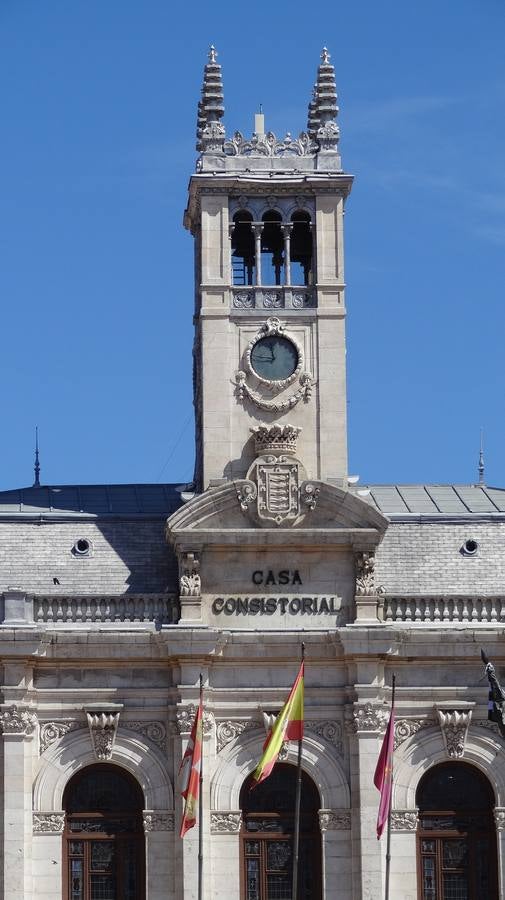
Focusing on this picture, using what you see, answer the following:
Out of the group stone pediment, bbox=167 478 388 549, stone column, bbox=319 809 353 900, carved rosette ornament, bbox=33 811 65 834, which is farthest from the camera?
stone pediment, bbox=167 478 388 549

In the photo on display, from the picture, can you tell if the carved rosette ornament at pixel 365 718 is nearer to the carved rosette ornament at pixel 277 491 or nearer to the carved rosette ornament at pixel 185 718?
the carved rosette ornament at pixel 185 718

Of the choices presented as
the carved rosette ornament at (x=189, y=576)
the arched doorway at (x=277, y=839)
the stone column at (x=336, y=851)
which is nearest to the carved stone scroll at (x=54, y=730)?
the carved rosette ornament at (x=189, y=576)

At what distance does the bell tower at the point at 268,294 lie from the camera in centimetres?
8088

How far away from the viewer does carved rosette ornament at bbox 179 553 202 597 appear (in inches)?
3098

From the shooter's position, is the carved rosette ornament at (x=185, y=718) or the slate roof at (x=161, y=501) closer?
the carved rosette ornament at (x=185, y=718)

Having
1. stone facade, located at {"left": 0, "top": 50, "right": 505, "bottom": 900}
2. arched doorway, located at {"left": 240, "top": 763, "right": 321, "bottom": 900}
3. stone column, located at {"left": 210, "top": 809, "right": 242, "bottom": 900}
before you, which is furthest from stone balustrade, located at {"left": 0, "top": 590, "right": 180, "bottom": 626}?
stone column, located at {"left": 210, "top": 809, "right": 242, "bottom": 900}

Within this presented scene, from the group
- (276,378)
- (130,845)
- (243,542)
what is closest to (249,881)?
(130,845)

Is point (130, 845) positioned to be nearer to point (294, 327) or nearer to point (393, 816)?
point (393, 816)

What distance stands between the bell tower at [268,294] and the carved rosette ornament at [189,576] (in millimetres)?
2786

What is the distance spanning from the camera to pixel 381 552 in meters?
81.0

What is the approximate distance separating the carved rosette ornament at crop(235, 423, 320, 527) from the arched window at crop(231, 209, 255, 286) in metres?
6.23

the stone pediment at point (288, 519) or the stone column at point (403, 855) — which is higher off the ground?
the stone pediment at point (288, 519)

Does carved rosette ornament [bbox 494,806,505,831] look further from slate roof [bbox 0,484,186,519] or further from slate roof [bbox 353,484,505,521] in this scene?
slate roof [bbox 0,484,186,519]

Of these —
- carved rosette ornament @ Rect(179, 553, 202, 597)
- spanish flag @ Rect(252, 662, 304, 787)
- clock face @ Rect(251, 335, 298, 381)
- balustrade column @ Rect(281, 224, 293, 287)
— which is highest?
balustrade column @ Rect(281, 224, 293, 287)
